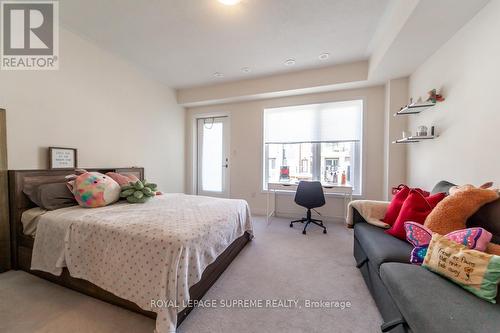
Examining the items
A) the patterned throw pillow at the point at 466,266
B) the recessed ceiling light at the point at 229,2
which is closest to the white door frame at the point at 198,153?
the recessed ceiling light at the point at 229,2

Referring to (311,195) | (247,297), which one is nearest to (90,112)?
(247,297)

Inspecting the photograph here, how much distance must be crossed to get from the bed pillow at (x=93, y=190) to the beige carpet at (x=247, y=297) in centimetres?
77

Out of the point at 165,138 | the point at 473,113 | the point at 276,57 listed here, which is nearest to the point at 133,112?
the point at 165,138

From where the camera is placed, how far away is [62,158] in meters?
2.30

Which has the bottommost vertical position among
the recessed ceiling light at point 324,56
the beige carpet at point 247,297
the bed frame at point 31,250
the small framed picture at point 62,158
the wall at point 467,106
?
the beige carpet at point 247,297

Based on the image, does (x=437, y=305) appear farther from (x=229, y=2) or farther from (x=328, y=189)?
(x=229, y=2)

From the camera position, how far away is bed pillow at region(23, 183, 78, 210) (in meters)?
1.86

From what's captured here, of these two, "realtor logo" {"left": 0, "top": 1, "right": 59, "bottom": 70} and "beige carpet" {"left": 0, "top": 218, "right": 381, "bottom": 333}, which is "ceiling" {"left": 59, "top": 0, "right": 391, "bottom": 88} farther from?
"beige carpet" {"left": 0, "top": 218, "right": 381, "bottom": 333}

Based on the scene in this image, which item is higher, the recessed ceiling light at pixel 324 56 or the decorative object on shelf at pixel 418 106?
the recessed ceiling light at pixel 324 56

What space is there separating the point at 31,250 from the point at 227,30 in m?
3.16

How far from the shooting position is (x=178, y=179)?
439 cm

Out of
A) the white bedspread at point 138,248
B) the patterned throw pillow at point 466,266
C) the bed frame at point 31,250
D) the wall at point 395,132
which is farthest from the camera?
the wall at point 395,132

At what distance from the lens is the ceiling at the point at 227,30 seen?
199 cm

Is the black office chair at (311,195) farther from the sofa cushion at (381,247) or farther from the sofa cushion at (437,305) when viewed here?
the sofa cushion at (437,305)
